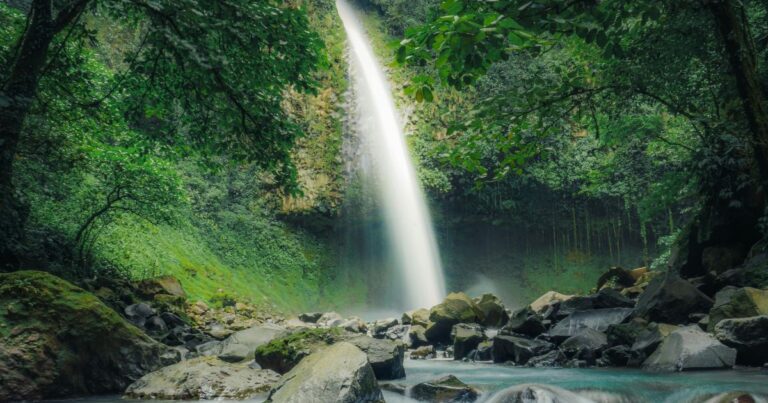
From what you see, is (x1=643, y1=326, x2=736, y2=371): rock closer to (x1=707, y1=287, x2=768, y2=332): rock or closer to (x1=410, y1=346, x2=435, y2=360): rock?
(x1=707, y1=287, x2=768, y2=332): rock

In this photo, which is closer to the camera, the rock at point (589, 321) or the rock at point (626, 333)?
the rock at point (626, 333)

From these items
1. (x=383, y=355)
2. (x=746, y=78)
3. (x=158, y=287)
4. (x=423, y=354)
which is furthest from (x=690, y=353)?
(x=158, y=287)

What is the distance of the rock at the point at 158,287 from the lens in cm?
1365

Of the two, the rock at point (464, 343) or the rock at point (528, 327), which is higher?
the rock at point (528, 327)

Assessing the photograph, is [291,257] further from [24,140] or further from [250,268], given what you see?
[24,140]

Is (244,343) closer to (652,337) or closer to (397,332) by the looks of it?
(652,337)

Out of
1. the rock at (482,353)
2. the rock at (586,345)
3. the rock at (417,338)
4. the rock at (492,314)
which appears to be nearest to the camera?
the rock at (586,345)

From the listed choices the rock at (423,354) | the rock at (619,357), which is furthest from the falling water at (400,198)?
the rock at (619,357)

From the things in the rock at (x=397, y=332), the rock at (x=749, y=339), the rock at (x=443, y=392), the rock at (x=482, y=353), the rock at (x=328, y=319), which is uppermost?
the rock at (x=749, y=339)

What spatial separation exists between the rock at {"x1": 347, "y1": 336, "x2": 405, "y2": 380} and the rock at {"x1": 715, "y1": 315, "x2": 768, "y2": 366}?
4.45m

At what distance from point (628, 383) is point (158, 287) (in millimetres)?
12922

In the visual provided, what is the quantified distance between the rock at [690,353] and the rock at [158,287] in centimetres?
1256

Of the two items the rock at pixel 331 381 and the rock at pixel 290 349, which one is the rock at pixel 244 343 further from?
the rock at pixel 331 381

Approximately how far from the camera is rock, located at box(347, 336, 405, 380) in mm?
7059
